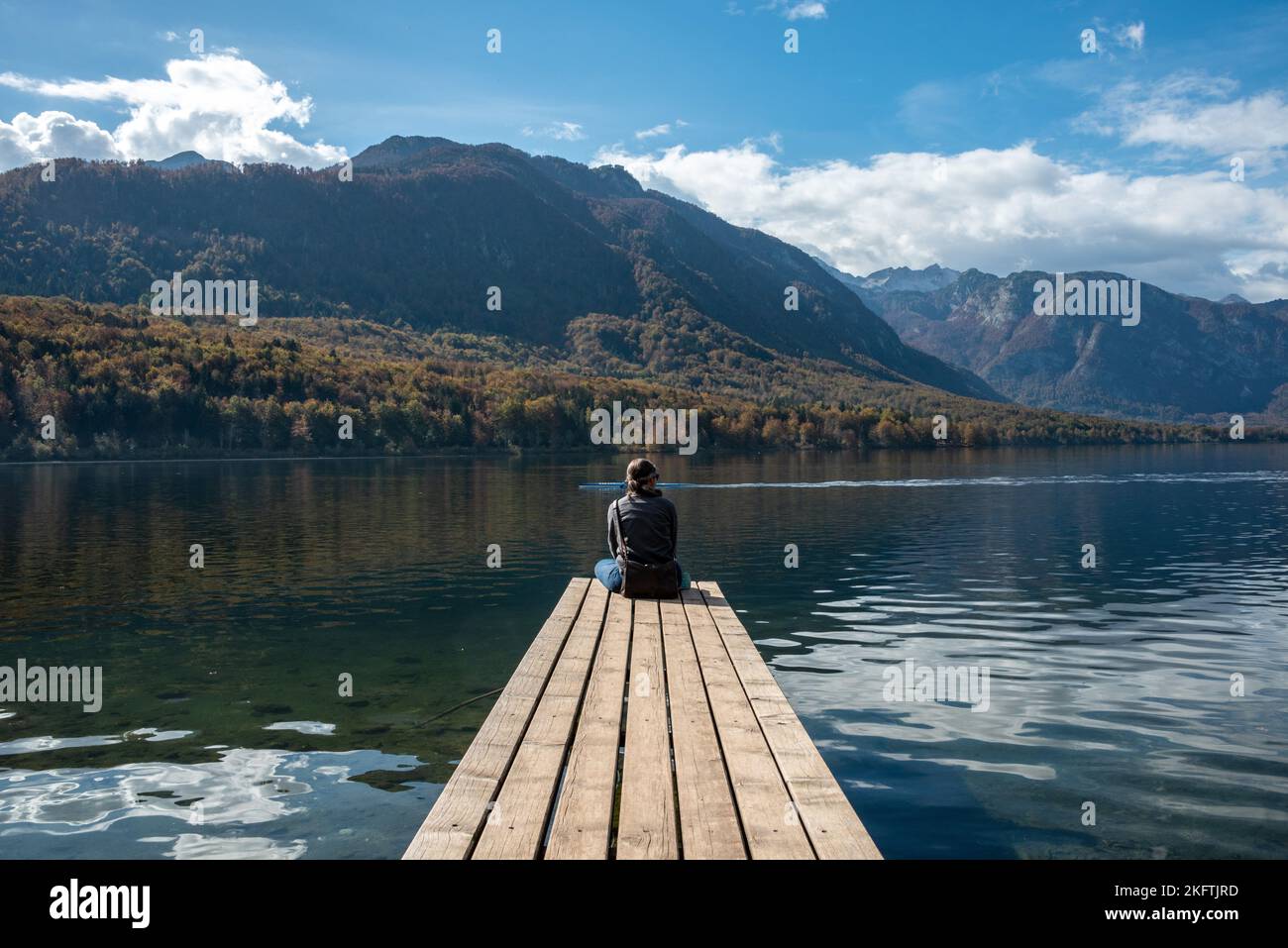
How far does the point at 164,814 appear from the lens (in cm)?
1197

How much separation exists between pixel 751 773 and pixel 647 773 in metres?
0.93

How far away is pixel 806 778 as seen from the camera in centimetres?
848

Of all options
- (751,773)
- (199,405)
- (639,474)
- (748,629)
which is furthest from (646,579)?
(199,405)

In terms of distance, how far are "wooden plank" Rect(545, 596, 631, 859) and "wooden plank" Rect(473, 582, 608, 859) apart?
11cm

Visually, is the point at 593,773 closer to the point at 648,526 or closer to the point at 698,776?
the point at 698,776

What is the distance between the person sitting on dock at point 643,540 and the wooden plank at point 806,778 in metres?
4.78

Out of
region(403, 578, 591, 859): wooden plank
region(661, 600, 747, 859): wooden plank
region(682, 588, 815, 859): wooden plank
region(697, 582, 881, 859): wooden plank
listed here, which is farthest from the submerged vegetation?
region(697, 582, 881, 859): wooden plank

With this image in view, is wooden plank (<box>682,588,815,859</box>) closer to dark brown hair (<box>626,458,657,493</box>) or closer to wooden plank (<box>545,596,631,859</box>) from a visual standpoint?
wooden plank (<box>545,596,631,859</box>)

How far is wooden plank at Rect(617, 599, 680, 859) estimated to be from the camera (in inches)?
286

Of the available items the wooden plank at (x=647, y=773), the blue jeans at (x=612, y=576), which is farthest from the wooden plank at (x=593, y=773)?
the blue jeans at (x=612, y=576)

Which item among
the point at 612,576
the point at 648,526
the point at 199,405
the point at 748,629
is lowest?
the point at 748,629

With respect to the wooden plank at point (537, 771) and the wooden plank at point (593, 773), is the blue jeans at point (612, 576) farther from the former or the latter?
the wooden plank at point (593, 773)
